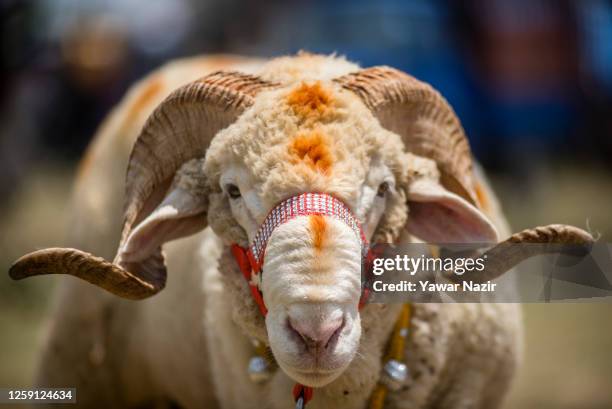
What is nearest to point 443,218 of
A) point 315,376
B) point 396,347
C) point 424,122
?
point 424,122

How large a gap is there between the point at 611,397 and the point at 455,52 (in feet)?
29.0

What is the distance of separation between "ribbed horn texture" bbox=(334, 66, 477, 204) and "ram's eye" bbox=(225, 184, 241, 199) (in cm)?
59

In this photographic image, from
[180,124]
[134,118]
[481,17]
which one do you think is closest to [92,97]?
[481,17]

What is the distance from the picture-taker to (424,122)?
389cm

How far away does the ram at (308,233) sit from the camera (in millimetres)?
3164

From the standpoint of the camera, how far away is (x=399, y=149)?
3676 mm

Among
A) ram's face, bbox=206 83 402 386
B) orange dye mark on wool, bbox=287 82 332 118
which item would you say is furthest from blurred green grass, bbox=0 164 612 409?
orange dye mark on wool, bbox=287 82 332 118

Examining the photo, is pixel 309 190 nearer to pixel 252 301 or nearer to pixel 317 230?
pixel 317 230

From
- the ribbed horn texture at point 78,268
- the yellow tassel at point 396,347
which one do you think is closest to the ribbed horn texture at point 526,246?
the yellow tassel at point 396,347

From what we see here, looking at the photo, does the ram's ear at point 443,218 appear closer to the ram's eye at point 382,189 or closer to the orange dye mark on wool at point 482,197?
the ram's eye at point 382,189

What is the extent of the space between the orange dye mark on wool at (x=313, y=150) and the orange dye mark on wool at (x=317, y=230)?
23 centimetres

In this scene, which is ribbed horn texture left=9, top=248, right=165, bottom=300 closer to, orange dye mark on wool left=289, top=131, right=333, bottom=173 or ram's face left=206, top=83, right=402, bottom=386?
ram's face left=206, top=83, right=402, bottom=386

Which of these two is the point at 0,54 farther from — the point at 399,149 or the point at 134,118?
the point at 399,149

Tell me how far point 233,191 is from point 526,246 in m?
1.09
